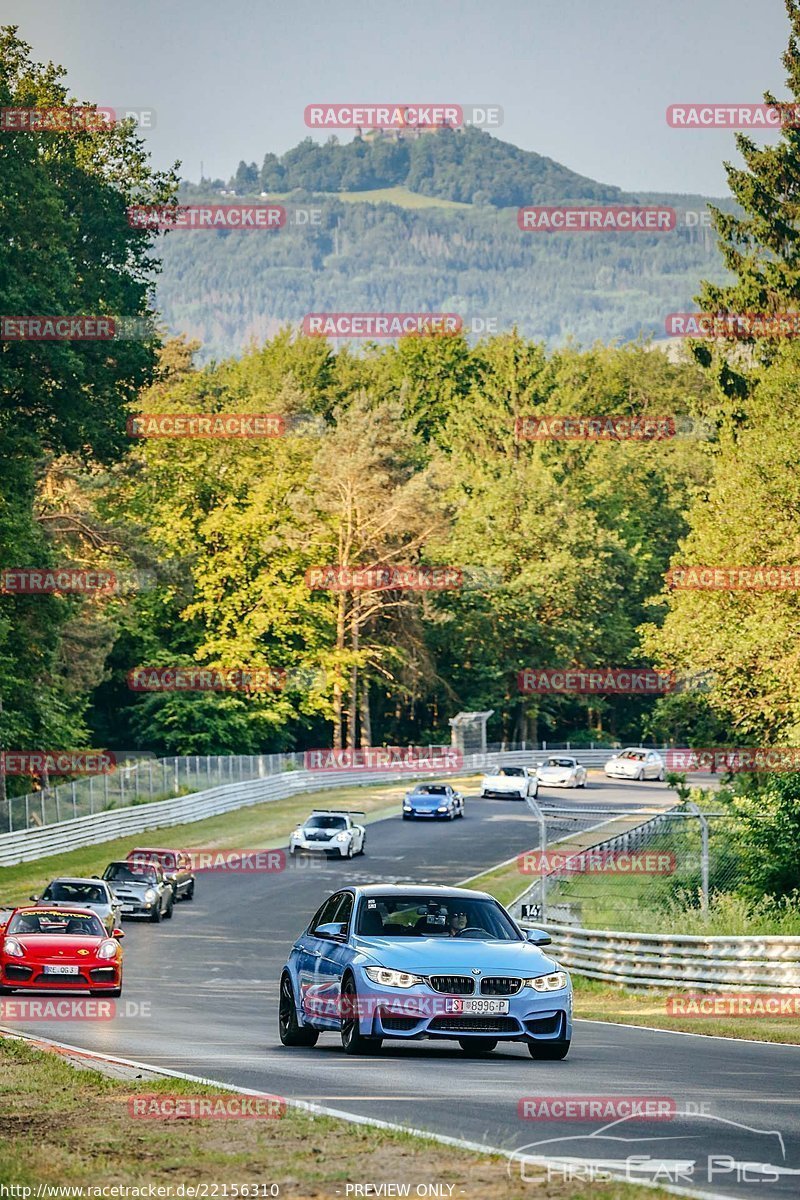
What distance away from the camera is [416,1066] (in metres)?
13.8

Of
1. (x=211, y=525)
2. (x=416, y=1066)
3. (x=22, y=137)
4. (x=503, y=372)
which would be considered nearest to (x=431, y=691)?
(x=211, y=525)

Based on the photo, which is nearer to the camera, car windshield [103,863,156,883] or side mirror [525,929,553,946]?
side mirror [525,929,553,946]

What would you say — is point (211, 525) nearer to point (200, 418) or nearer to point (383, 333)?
point (200, 418)

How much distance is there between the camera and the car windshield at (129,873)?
3931 cm

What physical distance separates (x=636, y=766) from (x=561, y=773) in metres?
8.48

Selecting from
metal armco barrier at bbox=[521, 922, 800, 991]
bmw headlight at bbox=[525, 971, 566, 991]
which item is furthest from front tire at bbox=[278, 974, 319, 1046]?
metal armco barrier at bbox=[521, 922, 800, 991]

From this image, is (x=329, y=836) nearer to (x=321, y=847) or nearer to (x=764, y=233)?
(x=321, y=847)

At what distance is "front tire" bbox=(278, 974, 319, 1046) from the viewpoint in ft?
51.7

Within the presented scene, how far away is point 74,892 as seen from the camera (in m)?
30.5

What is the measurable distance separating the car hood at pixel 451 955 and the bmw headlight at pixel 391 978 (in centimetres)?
4

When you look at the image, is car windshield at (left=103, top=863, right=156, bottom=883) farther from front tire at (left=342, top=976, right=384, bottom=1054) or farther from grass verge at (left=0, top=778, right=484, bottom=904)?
front tire at (left=342, top=976, right=384, bottom=1054)

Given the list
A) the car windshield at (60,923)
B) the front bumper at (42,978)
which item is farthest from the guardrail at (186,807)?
the front bumper at (42,978)

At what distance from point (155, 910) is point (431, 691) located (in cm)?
5306

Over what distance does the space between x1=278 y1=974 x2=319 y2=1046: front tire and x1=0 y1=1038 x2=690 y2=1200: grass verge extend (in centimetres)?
455
